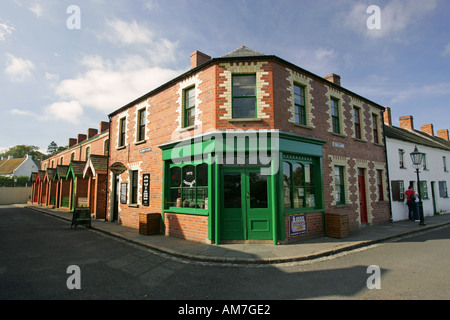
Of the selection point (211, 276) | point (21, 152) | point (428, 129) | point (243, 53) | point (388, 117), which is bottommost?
point (211, 276)

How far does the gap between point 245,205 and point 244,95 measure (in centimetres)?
403

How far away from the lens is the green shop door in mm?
7965

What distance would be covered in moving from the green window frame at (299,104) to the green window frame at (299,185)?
72.6 inches

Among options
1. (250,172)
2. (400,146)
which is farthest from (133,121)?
(400,146)

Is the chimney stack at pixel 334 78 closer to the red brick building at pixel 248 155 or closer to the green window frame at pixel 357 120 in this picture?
the red brick building at pixel 248 155

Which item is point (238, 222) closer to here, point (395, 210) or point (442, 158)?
point (395, 210)

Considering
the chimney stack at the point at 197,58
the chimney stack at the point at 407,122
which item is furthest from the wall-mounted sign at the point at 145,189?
the chimney stack at the point at 407,122

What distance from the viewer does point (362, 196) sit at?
12.1 meters

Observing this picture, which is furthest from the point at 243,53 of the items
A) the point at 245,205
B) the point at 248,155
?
the point at 245,205

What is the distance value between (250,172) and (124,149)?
858cm

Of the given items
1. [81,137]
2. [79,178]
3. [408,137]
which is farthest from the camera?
[81,137]

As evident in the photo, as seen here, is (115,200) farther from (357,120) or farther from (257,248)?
(357,120)

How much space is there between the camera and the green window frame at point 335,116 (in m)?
11.2
